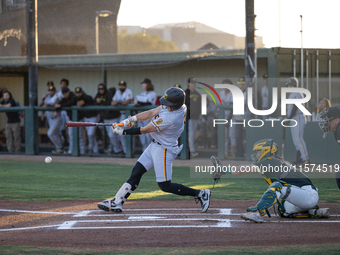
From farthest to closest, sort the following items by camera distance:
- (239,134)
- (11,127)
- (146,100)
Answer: (11,127)
(146,100)
(239,134)

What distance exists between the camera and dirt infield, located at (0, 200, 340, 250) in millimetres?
4531

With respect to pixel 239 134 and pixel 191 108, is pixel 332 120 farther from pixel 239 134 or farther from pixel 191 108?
pixel 191 108

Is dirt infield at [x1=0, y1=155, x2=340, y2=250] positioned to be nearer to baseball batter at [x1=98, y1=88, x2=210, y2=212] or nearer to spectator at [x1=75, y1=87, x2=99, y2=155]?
baseball batter at [x1=98, y1=88, x2=210, y2=212]

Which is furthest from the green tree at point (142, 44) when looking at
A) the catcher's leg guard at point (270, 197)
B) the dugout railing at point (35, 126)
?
the catcher's leg guard at point (270, 197)

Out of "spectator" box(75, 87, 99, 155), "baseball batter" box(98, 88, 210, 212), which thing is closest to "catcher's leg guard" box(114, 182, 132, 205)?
"baseball batter" box(98, 88, 210, 212)

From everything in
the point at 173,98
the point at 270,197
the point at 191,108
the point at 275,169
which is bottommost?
the point at 270,197

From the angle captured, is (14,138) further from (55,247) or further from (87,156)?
(55,247)

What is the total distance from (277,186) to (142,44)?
10.7 m

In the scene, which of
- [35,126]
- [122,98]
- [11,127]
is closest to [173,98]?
[122,98]

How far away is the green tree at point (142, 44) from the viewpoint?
49.3ft

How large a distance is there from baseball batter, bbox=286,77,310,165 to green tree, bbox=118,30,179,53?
558cm

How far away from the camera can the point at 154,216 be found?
18.9 ft

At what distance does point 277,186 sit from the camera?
5207 mm

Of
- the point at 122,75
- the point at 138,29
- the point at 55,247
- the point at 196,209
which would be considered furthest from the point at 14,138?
the point at 55,247
